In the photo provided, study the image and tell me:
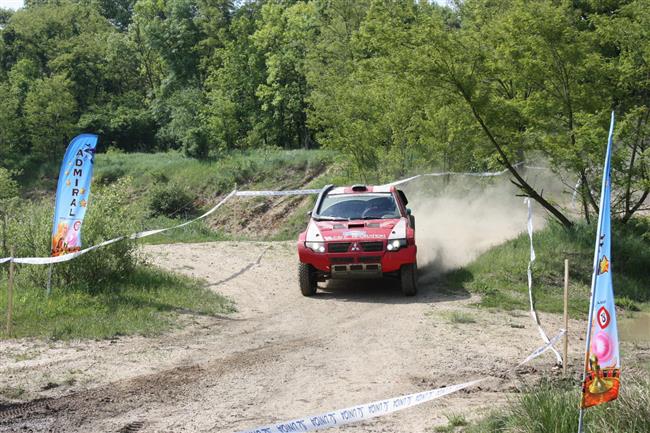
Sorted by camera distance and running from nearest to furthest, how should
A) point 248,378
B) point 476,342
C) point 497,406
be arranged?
point 497,406 < point 248,378 < point 476,342

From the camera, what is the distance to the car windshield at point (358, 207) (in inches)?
540

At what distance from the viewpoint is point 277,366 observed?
28.3 feet

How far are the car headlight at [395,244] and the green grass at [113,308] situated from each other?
2951 mm

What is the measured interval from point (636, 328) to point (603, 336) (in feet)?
24.6

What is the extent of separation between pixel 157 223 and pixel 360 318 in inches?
976

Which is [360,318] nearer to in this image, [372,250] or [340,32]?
[372,250]

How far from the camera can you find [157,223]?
3472cm

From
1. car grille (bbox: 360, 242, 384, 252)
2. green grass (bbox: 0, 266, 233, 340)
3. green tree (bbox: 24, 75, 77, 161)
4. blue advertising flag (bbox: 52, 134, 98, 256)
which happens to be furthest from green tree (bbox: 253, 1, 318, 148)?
blue advertising flag (bbox: 52, 134, 98, 256)

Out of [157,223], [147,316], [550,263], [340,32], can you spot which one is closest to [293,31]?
[340,32]

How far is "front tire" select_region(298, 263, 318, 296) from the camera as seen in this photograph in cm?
1320

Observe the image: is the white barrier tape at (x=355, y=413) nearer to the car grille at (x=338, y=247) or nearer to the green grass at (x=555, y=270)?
the car grille at (x=338, y=247)

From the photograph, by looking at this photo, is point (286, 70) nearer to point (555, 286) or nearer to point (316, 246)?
point (555, 286)

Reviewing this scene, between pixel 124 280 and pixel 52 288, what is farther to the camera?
pixel 124 280

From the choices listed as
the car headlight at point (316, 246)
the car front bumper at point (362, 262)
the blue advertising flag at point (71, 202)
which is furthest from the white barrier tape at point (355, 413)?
the blue advertising flag at point (71, 202)
